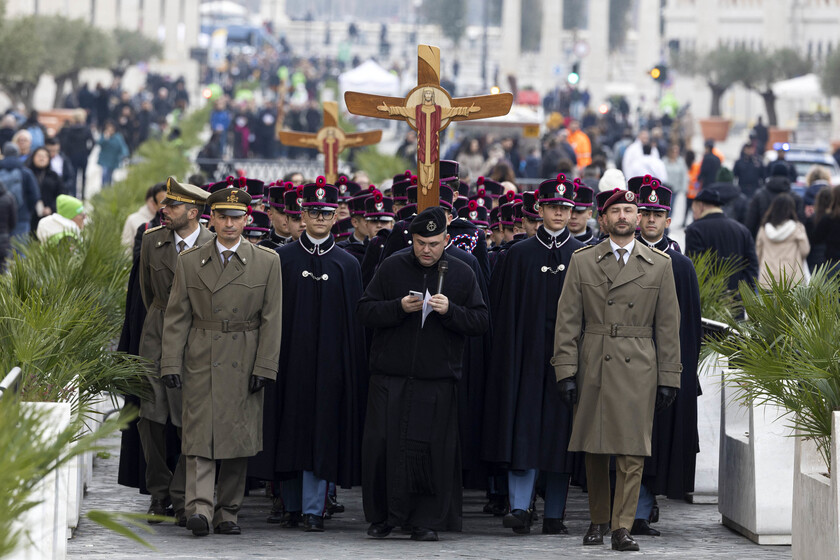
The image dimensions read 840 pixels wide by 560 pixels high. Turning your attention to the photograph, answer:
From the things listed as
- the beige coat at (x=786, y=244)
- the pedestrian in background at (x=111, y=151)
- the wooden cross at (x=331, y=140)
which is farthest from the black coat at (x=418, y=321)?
the pedestrian in background at (x=111, y=151)

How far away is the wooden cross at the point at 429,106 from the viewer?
396 inches

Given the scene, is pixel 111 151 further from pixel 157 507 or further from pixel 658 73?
pixel 157 507

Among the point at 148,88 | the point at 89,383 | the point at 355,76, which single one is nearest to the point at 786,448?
the point at 89,383

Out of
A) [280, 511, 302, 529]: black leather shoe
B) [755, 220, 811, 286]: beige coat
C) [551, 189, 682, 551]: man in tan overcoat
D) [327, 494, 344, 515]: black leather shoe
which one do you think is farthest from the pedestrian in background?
[551, 189, 682, 551]: man in tan overcoat

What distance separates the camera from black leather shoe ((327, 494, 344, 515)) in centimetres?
954

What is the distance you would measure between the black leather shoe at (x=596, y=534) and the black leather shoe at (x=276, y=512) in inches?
69.7

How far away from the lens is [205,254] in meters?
8.60

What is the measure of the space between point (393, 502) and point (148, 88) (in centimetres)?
5475

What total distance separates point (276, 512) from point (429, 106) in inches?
104

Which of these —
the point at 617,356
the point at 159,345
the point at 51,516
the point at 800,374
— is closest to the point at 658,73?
the point at 159,345

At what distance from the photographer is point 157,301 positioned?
902cm

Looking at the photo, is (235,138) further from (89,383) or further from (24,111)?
(89,383)

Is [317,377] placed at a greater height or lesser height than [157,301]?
lesser

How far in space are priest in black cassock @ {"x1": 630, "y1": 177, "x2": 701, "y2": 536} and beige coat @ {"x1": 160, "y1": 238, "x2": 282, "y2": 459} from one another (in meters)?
2.07
